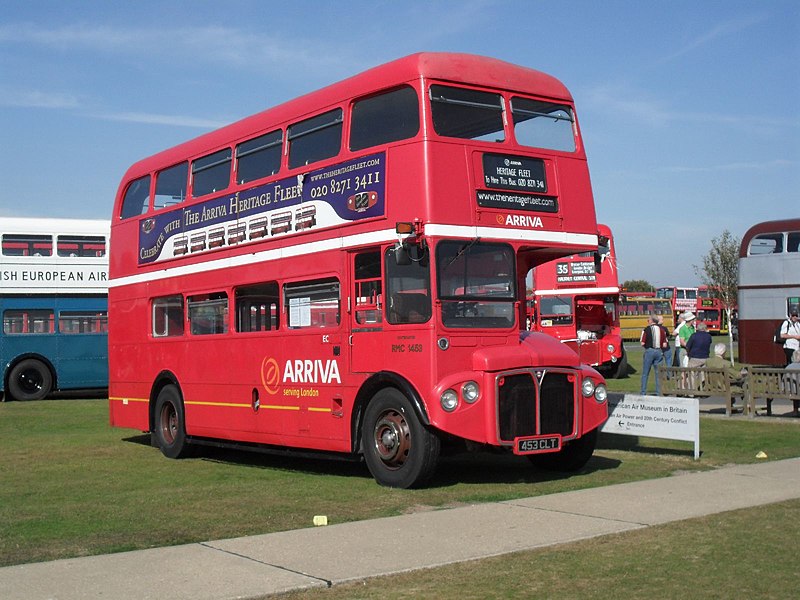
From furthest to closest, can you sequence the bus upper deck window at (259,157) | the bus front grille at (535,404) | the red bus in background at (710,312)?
the red bus in background at (710,312), the bus upper deck window at (259,157), the bus front grille at (535,404)

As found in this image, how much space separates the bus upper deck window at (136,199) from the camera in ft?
54.1

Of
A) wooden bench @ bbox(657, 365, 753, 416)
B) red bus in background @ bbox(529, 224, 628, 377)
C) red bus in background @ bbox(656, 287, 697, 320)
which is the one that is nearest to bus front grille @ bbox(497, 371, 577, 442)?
wooden bench @ bbox(657, 365, 753, 416)

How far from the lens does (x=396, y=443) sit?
1098cm

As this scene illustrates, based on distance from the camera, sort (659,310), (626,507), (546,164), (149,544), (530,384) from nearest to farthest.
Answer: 1. (149,544)
2. (626,507)
3. (530,384)
4. (546,164)
5. (659,310)

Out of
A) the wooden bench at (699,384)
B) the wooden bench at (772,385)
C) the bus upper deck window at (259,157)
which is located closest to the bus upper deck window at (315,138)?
the bus upper deck window at (259,157)

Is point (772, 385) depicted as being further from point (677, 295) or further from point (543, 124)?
point (677, 295)

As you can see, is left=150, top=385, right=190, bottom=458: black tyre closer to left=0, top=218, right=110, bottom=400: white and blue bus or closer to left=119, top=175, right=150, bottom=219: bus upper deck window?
left=119, top=175, right=150, bottom=219: bus upper deck window

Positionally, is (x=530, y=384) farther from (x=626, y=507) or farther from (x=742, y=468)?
(x=742, y=468)

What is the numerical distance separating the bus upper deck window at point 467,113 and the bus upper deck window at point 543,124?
0.24 metres

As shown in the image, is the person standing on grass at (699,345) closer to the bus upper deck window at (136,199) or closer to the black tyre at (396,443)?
the bus upper deck window at (136,199)

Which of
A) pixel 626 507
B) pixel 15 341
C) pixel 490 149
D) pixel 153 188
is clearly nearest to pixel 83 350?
pixel 15 341

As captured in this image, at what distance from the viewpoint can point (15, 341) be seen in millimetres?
27406

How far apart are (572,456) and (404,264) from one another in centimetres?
312

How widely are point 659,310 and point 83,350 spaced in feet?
158
